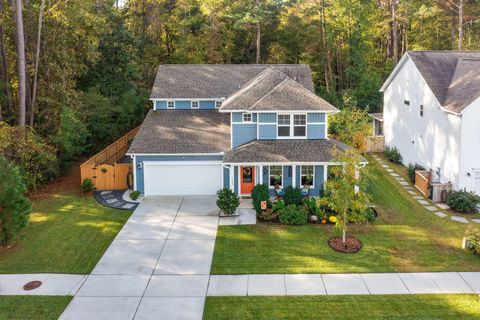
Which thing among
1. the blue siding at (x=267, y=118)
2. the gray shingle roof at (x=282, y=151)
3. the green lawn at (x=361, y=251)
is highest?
the blue siding at (x=267, y=118)

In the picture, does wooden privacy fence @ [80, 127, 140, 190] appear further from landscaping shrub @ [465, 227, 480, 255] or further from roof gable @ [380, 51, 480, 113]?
roof gable @ [380, 51, 480, 113]

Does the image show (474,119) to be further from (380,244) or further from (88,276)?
(88,276)

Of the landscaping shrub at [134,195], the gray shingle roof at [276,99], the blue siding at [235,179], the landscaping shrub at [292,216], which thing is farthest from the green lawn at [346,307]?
the gray shingle roof at [276,99]

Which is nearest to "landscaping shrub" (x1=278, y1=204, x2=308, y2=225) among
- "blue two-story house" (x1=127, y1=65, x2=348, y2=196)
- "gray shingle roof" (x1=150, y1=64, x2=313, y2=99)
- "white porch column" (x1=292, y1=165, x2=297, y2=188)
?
"blue two-story house" (x1=127, y1=65, x2=348, y2=196)

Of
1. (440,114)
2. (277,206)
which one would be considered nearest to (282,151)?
(277,206)

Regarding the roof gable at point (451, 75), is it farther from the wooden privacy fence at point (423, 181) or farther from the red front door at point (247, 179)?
the red front door at point (247, 179)
